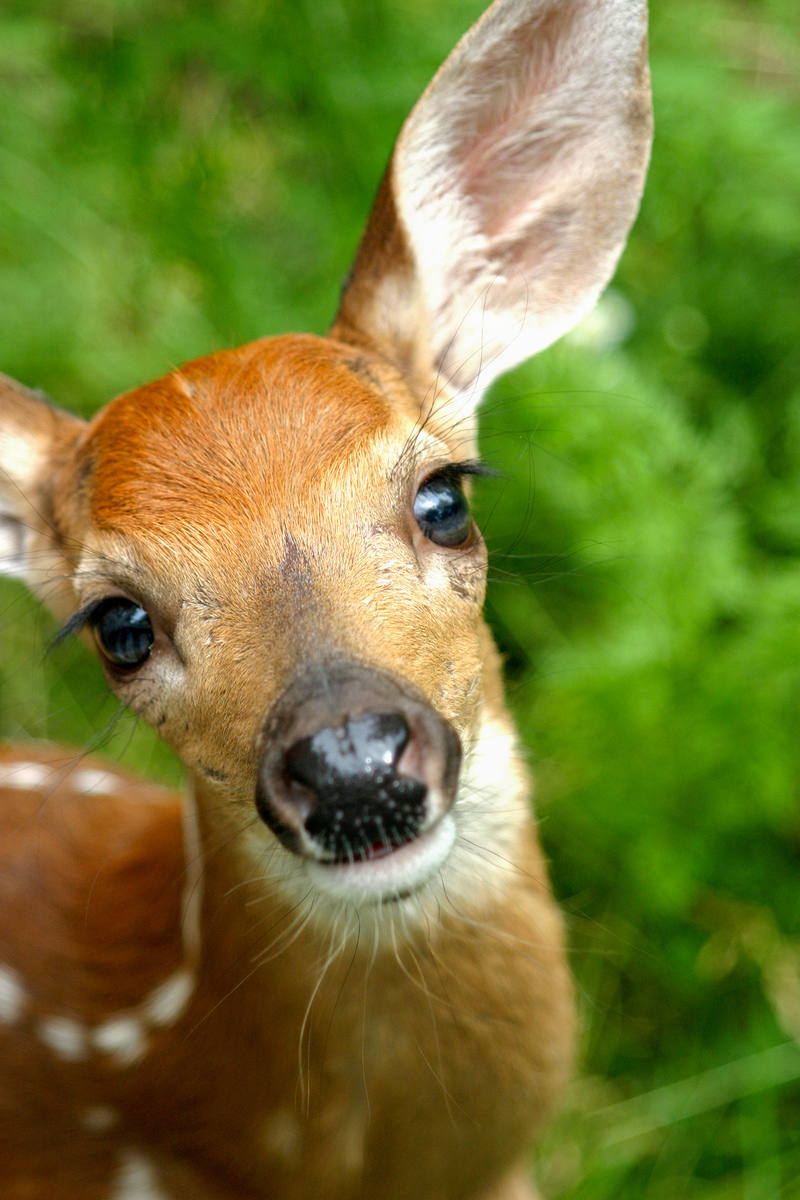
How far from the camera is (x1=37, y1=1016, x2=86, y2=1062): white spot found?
303cm

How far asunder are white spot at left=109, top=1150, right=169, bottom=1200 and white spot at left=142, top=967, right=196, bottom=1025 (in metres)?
0.36

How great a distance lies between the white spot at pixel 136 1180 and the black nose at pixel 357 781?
147 centimetres

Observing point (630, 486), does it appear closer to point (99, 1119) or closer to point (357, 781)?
point (357, 781)

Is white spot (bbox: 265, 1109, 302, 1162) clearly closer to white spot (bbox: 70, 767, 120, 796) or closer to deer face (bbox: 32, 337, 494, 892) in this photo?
deer face (bbox: 32, 337, 494, 892)

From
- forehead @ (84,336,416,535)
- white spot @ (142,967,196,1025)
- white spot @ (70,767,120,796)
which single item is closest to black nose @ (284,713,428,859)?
forehead @ (84,336,416,535)

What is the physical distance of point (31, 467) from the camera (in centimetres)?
300

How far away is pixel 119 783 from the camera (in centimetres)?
387

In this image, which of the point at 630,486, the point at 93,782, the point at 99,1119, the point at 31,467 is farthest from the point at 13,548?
the point at 630,486

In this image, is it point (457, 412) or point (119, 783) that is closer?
point (457, 412)

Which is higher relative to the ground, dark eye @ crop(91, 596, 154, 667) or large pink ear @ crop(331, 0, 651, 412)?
large pink ear @ crop(331, 0, 651, 412)

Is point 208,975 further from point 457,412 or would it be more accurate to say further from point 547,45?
point 547,45

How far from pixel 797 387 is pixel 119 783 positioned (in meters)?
A: 2.77

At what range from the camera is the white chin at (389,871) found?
83.6 inches

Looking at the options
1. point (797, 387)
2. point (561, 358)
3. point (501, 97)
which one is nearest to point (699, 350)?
point (797, 387)
